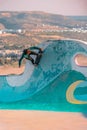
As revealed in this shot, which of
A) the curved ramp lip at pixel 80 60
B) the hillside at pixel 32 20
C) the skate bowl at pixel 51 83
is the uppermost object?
the hillside at pixel 32 20

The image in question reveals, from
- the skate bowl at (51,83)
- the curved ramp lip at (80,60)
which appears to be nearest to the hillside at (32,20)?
the curved ramp lip at (80,60)

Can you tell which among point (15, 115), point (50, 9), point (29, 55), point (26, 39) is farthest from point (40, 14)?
point (15, 115)

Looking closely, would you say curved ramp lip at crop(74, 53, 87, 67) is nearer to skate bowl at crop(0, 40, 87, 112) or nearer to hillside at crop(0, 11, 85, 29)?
skate bowl at crop(0, 40, 87, 112)

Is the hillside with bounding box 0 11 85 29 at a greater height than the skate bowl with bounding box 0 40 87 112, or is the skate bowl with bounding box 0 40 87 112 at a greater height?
the hillside with bounding box 0 11 85 29

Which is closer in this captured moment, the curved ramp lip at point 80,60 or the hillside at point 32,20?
the curved ramp lip at point 80,60

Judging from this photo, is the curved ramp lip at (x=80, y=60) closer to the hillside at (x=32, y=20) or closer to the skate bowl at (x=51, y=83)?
the skate bowl at (x=51, y=83)

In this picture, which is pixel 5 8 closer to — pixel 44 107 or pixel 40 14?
pixel 40 14

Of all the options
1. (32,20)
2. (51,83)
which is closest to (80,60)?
(51,83)

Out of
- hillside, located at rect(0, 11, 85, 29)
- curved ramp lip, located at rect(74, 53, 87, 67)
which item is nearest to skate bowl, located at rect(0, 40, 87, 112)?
curved ramp lip, located at rect(74, 53, 87, 67)

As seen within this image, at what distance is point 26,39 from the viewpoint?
3.53 meters

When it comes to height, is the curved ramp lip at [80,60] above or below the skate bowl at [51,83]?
above

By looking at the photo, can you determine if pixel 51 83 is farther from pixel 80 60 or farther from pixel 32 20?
pixel 32 20

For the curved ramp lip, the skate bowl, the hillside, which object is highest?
the hillside

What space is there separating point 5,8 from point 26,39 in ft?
1.57
